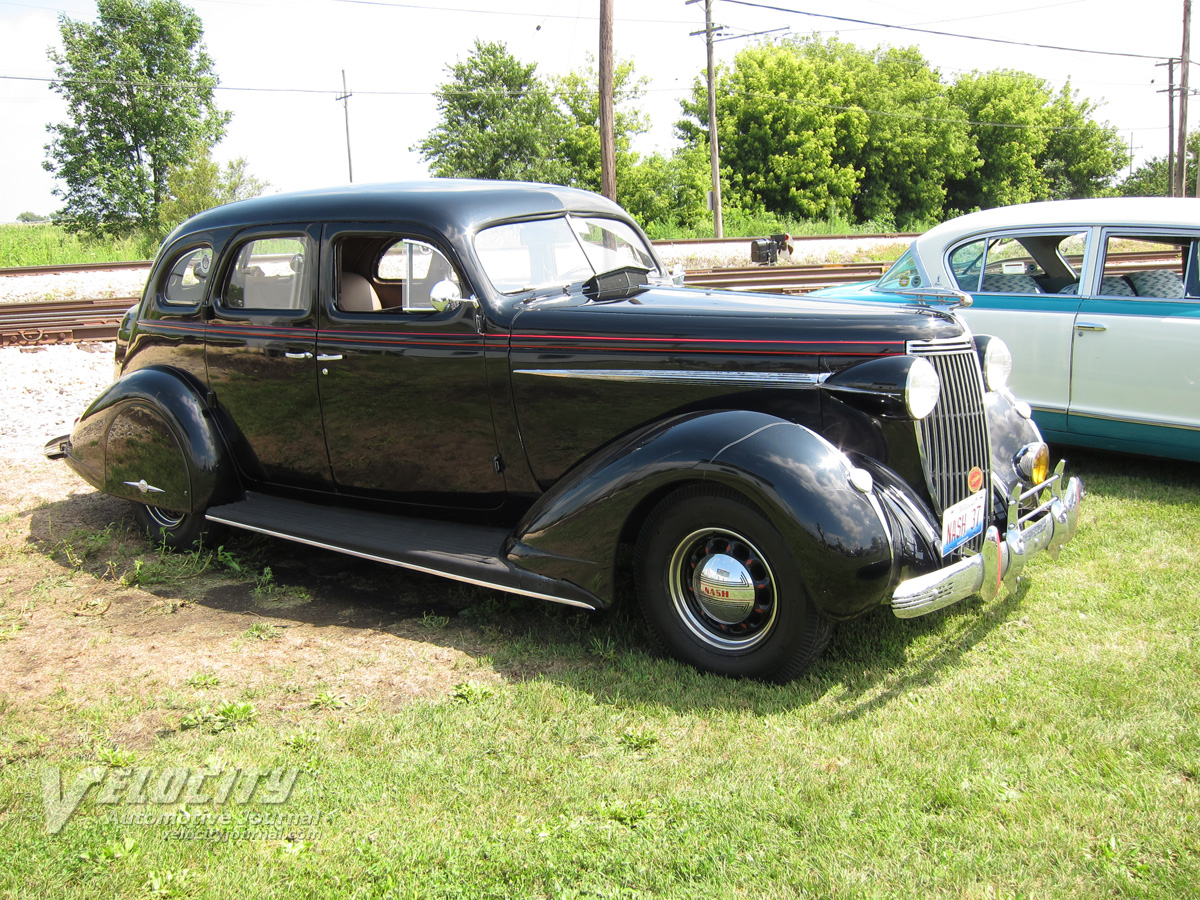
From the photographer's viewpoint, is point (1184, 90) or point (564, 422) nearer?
point (564, 422)

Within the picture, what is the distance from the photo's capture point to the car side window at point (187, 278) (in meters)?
4.97

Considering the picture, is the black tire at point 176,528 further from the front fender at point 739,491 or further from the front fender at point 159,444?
the front fender at point 739,491

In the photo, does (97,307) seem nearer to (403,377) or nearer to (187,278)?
(187,278)

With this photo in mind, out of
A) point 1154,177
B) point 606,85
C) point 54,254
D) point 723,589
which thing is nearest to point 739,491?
point 723,589

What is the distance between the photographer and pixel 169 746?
3.07m

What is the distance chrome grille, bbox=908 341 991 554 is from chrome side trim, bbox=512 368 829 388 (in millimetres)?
434

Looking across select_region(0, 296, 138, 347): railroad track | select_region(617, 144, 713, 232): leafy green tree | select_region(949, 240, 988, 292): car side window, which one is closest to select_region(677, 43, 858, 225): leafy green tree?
select_region(617, 144, 713, 232): leafy green tree

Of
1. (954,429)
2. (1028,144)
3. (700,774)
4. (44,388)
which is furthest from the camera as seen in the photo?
(1028,144)

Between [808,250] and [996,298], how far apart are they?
1823 centimetres

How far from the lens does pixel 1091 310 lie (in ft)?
18.9

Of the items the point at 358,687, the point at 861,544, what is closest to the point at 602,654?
the point at 358,687

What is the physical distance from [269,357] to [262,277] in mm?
→ 573

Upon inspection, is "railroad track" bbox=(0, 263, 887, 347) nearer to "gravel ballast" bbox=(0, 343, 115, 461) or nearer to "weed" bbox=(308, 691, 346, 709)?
"gravel ballast" bbox=(0, 343, 115, 461)

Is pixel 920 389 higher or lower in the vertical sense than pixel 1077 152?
lower
